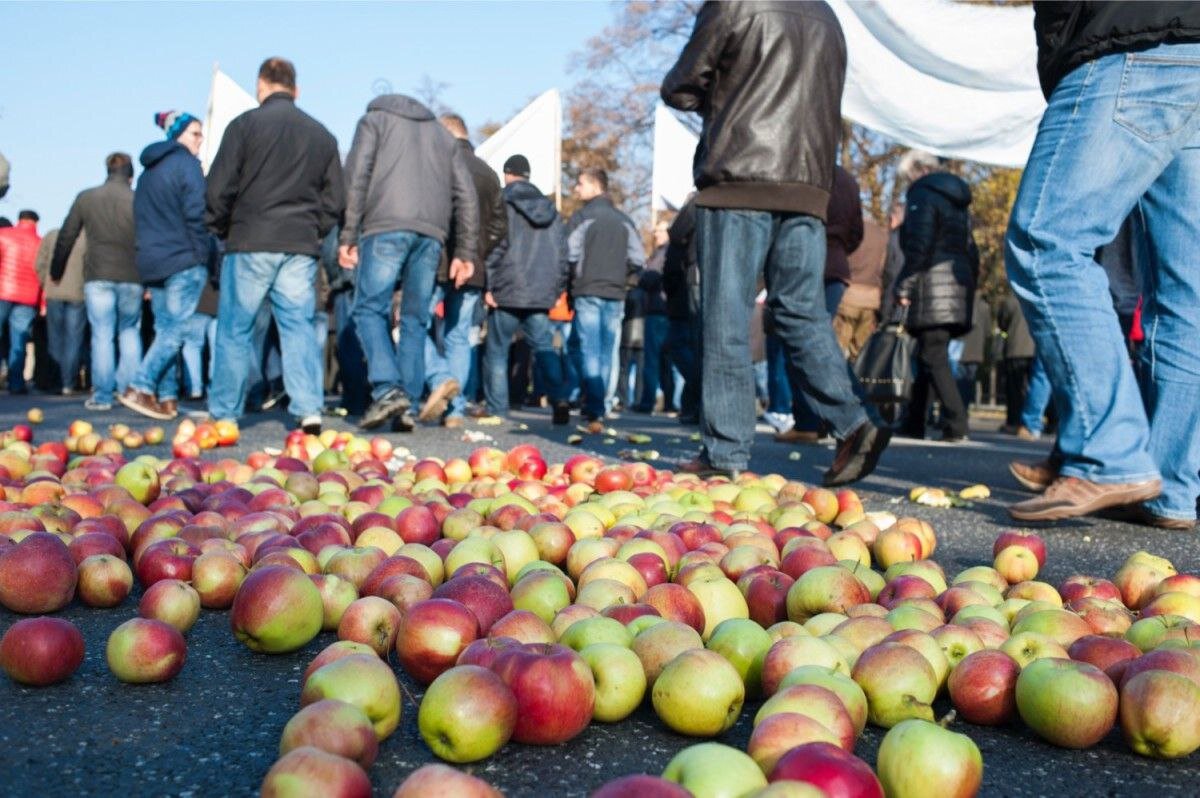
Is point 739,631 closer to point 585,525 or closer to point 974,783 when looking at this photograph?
point 974,783

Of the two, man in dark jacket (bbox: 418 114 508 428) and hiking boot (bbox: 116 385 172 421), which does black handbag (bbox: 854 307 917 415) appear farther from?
hiking boot (bbox: 116 385 172 421)

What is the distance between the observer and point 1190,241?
372cm

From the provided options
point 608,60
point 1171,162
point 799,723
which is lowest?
point 799,723

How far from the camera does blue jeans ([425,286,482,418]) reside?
350 inches

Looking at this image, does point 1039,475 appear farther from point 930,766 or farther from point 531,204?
point 531,204

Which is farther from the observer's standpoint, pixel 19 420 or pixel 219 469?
pixel 19 420

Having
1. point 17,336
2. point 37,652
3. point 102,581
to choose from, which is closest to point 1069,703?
point 37,652

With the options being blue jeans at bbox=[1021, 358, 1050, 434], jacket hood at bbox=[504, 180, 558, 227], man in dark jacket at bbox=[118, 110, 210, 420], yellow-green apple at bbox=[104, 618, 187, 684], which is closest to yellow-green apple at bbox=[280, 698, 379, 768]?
yellow-green apple at bbox=[104, 618, 187, 684]

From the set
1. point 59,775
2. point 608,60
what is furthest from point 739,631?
point 608,60

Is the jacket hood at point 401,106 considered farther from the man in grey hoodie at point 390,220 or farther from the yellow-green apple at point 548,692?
the yellow-green apple at point 548,692

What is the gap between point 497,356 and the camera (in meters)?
9.55

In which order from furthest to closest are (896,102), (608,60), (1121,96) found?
(608,60) < (896,102) < (1121,96)

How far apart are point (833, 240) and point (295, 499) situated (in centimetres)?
526

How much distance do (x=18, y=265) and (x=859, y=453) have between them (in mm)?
11323
